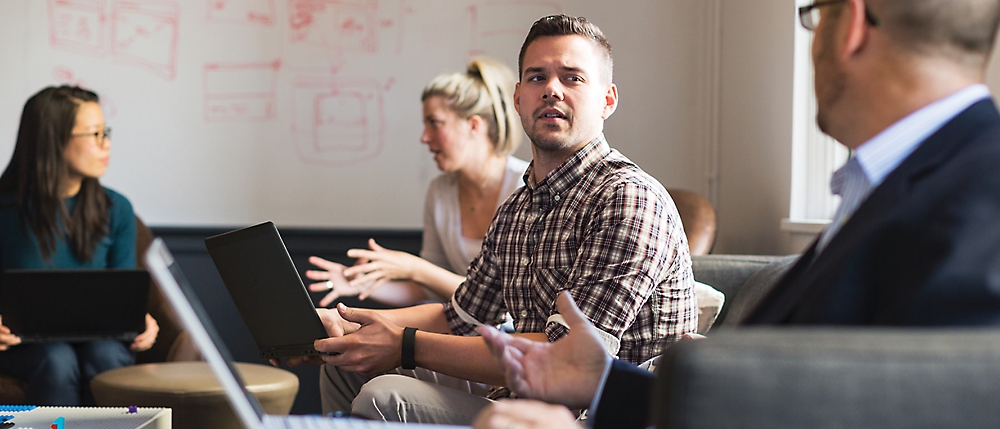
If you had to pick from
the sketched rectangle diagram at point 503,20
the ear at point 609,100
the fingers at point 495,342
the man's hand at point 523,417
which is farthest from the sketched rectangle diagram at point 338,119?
the man's hand at point 523,417

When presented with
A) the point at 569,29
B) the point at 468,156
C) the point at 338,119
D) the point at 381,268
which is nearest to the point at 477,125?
the point at 468,156

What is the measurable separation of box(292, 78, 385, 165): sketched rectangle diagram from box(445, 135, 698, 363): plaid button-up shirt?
5.69 ft

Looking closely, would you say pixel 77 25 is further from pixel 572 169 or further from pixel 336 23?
pixel 572 169

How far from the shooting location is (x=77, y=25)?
348 cm

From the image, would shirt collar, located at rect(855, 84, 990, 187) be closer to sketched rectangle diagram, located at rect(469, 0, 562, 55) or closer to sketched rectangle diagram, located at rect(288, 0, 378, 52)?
sketched rectangle diagram, located at rect(469, 0, 562, 55)

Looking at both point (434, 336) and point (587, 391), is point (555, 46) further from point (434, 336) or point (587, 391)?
point (587, 391)

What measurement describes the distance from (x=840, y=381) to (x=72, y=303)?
7.33 feet

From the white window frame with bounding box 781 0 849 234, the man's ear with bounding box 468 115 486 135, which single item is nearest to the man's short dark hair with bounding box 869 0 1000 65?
the white window frame with bounding box 781 0 849 234

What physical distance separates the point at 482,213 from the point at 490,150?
23 cm

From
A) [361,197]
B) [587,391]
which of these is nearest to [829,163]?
[587,391]

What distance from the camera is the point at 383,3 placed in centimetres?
340

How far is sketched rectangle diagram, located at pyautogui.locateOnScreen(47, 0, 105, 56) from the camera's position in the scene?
3.48 meters

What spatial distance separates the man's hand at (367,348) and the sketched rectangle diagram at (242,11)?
2308mm

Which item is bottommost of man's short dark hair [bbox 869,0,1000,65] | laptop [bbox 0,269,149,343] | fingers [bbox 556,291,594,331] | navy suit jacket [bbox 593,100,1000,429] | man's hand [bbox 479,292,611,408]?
laptop [bbox 0,269,149,343]
